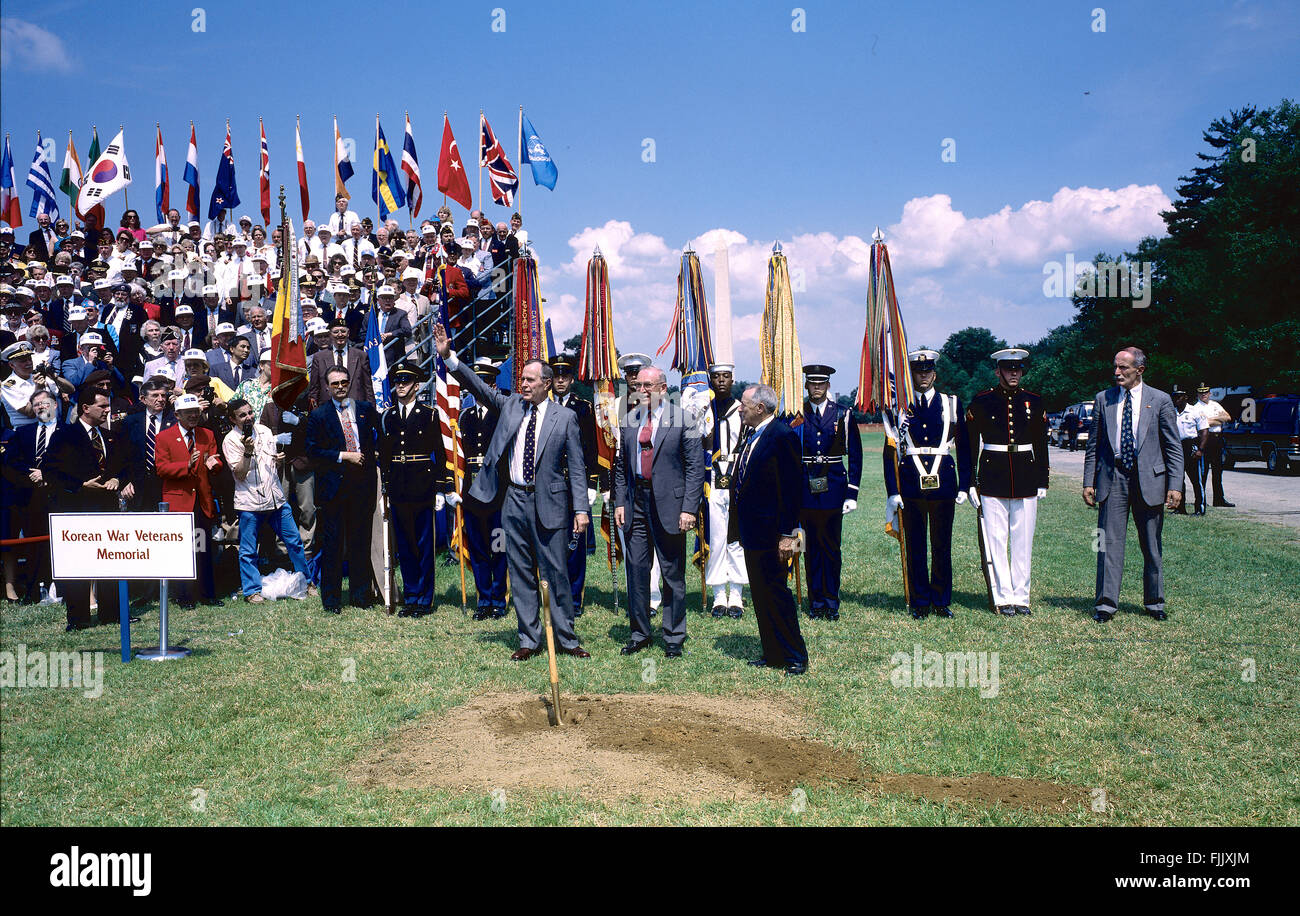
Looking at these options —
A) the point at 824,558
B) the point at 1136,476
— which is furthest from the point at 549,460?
the point at 1136,476

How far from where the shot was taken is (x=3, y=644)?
866 centimetres

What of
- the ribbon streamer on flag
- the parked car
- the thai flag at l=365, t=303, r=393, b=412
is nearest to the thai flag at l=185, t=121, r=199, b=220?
the thai flag at l=365, t=303, r=393, b=412

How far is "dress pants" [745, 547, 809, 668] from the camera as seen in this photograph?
24.7ft

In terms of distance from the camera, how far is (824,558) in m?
9.77

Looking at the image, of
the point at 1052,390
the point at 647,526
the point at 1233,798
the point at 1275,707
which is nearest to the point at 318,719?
the point at 647,526

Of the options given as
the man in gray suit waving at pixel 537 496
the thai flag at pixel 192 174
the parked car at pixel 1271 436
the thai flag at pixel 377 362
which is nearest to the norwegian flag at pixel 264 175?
the thai flag at pixel 192 174

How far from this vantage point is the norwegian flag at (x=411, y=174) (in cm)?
2061

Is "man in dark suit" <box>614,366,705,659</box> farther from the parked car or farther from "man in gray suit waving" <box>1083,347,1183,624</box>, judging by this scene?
the parked car

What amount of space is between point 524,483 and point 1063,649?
16.3 ft

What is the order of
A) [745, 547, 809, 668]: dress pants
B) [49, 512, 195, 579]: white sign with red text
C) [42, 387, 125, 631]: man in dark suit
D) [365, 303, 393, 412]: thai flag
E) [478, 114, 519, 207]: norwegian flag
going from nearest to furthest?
1. [745, 547, 809, 668]: dress pants
2. [49, 512, 195, 579]: white sign with red text
3. [42, 387, 125, 631]: man in dark suit
4. [365, 303, 393, 412]: thai flag
5. [478, 114, 519, 207]: norwegian flag

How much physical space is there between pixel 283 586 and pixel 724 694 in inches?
249

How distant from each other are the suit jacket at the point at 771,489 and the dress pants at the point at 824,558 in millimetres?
2123

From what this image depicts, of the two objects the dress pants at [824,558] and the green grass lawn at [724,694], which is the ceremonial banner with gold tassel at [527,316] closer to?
the green grass lawn at [724,694]

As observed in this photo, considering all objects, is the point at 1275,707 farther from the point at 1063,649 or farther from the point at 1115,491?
the point at 1115,491
